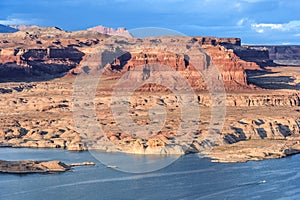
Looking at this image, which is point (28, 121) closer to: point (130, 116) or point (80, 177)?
point (130, 116)

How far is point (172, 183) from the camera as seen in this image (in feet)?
216

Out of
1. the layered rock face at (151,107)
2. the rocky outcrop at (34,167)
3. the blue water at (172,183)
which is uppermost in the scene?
the layered rock face at (151,107)

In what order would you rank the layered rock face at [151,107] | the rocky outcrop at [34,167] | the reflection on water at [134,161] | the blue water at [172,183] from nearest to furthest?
the blue water at [172,183] → the rocky outcrop at [34,167] → the reflection on water at [134,161] → the layered rock face at [151,107]

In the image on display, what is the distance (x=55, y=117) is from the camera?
370ft

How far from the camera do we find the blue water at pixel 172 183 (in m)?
61.7

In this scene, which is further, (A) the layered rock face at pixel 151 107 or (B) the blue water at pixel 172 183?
(A) the layered rock face at pixel 151 107

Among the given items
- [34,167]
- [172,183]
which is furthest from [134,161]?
[172,183]

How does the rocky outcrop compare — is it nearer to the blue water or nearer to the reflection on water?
the blue water

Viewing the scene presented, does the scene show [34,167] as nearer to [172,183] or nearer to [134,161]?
[134,161]

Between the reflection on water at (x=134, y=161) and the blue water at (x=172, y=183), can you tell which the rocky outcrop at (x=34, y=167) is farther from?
the reflection on water at (x=134, y=161)

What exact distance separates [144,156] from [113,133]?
1413cm

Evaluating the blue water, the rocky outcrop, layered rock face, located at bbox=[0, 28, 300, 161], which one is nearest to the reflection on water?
the blue water

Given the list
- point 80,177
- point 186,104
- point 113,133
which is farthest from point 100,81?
point 80,177

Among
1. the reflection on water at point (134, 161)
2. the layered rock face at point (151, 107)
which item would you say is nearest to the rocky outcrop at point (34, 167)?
the reflection on water at point (134, 161)
